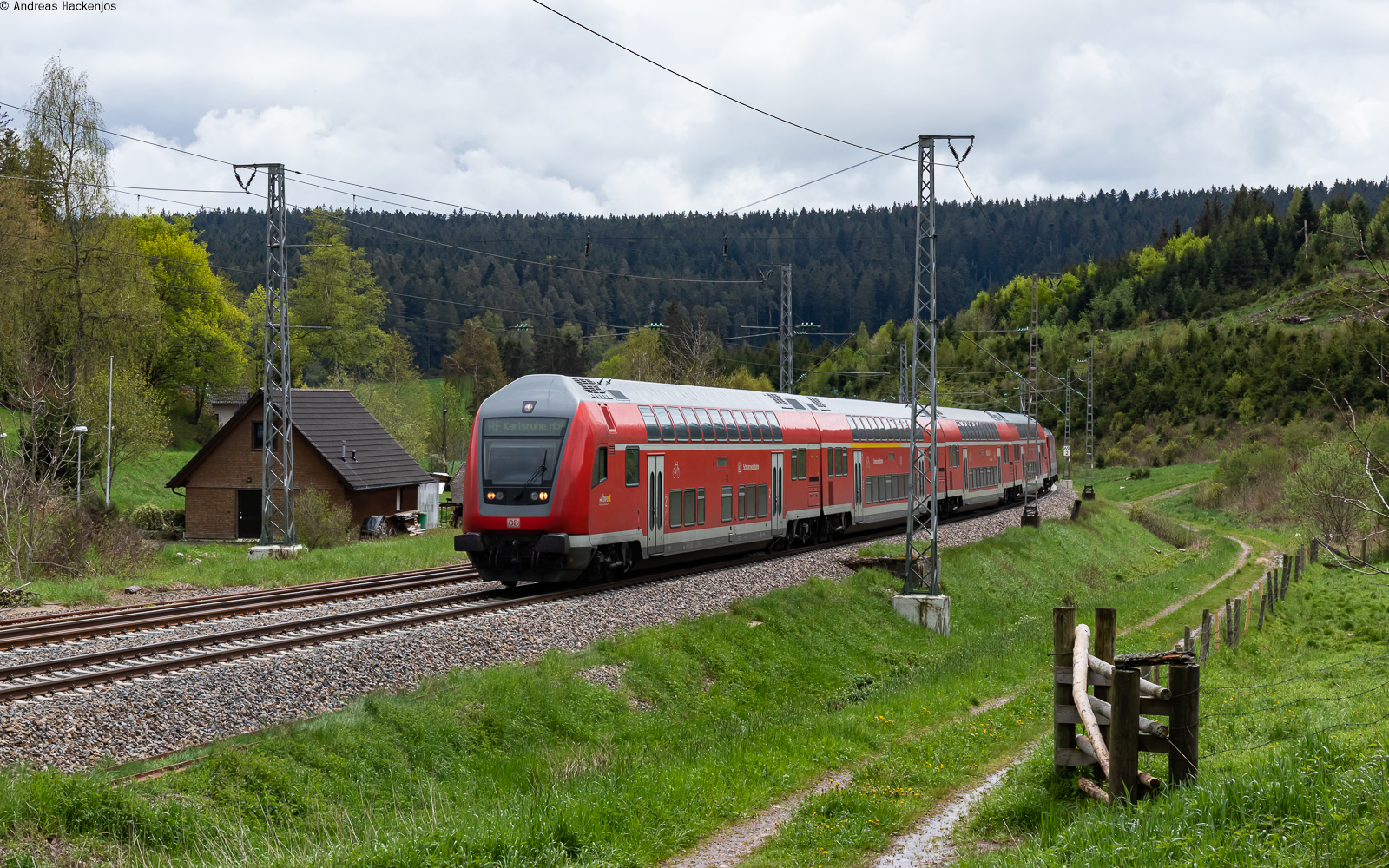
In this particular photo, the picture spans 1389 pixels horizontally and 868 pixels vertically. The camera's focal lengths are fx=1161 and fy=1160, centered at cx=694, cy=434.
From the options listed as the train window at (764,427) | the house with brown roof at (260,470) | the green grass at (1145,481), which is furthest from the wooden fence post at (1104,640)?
the green grass at (1145,481)

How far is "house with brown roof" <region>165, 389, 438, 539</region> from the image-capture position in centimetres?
4438

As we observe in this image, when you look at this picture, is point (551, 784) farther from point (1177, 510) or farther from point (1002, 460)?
point (1177, 510)

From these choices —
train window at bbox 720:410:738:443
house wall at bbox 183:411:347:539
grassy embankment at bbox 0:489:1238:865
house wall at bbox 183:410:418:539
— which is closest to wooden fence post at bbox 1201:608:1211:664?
grassy embankment at bbox 0:489:1238:865

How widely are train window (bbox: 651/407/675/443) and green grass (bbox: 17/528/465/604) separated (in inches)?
333

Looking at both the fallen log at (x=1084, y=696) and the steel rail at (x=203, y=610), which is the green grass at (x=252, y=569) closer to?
the steel rail at (x=203, y=610)

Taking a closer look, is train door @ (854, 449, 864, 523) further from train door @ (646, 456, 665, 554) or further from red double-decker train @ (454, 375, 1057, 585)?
train door @ (646, 456, 665, 554)

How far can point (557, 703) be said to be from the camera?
14438mm

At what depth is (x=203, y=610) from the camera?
63.1ft

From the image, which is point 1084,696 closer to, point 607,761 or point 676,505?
point 607,761

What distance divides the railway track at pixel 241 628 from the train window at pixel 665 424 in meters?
2.84

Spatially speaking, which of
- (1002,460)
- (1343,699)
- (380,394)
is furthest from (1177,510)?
(1343,699)

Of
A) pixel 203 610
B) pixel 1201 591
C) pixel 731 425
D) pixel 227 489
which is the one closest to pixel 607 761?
pixel 203 610

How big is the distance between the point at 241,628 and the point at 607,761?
22.9 ft

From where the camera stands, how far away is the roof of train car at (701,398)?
2197cm
